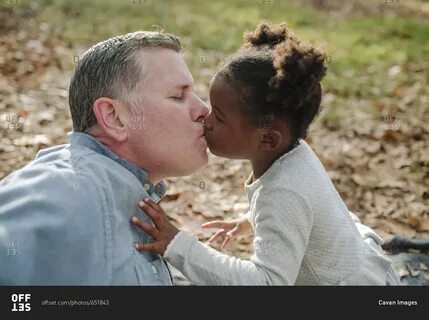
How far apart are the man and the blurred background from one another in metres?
0.87

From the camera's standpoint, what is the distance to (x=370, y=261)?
9.86ft

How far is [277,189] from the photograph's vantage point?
2729 millimetres

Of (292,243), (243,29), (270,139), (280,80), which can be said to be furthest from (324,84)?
(292,243)

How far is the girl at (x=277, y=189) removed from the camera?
2666 mm

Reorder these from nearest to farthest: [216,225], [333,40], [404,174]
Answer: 1. [216,225]
2. [404,174]
3. [333,40]

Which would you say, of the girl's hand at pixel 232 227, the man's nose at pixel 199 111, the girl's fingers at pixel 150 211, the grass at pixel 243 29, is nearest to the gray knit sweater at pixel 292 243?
the girl's fingers at pixel 150 211

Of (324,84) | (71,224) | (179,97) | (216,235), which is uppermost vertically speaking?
(179,97)

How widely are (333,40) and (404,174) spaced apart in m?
3.66

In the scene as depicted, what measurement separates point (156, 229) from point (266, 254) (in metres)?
0.47

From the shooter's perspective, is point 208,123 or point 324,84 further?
point 324,84

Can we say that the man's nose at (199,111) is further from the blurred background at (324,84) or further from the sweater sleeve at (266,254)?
the blurred background at (324,84)

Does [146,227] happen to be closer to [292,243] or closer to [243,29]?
[292,243]
